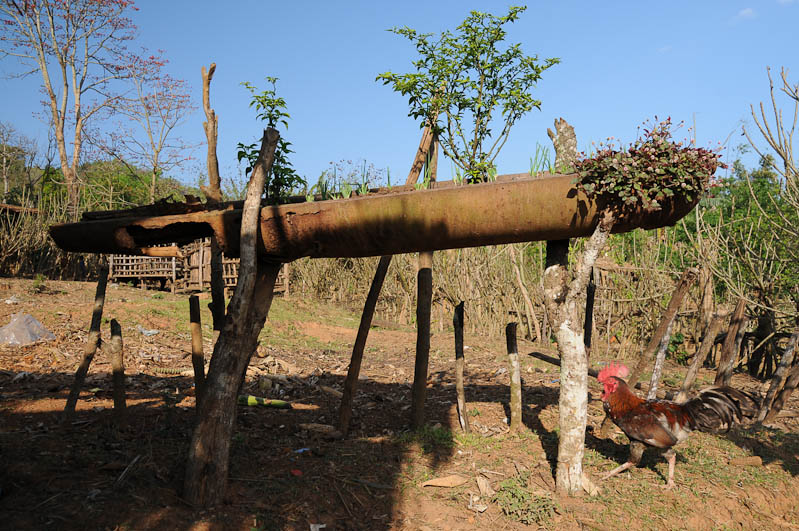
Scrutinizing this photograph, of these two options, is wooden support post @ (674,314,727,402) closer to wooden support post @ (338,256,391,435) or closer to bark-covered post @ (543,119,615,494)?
bark-covered post @ (543,119,615,494)

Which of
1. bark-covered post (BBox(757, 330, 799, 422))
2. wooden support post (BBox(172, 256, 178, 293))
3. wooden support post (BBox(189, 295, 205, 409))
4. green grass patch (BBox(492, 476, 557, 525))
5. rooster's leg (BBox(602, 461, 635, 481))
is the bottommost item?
green grass patch (BBox(492, 476, 557, 525))

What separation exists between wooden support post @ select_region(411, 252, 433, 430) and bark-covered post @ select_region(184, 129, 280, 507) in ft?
7.19

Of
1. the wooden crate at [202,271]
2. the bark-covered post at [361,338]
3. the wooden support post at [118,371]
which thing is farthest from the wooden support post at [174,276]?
the bark-covered post at [361,338]

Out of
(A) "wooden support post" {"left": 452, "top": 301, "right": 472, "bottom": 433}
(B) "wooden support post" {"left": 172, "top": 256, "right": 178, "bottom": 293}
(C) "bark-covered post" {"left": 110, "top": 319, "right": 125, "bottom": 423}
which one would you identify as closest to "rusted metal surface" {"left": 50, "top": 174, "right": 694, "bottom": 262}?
(C) "bark-covered post" {"left": 110, "top": 319, "right": 125, "bottom": 423}

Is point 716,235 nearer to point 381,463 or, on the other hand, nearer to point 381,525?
point 381,463

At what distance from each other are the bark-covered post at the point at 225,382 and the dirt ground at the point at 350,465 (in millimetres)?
214

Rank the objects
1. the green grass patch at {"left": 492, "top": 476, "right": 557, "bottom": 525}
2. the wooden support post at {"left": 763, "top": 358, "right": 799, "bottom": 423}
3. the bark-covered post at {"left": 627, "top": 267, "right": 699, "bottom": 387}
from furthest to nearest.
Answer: the wooden support post at {"left": 763, "top": 358, "right": 799, "bottom": 423} < the bark-covered post at {"left": 627, "top": 267, "right": 699, "bottom": 387} < the green grass patch at {"left": 492, "top": 476, "right": 557, "bottom": 525}

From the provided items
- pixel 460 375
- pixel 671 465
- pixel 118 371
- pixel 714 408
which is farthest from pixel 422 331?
pixel 118 371

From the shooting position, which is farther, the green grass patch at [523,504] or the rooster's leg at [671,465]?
the rooster's leg at [671,465]

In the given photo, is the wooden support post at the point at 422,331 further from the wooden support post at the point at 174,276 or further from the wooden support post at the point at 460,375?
the wooden support post at the point at 174,276

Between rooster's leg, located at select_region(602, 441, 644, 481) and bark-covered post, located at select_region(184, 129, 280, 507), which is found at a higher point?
bark-covered post, located at select_region(184, 129, 280, 507)

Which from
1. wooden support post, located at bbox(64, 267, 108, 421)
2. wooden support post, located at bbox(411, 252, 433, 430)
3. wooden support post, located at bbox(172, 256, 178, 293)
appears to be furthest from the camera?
wooden support post, located at bbox(172, 256, 178, 293)

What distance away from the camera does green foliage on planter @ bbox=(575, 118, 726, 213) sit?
12.3ft

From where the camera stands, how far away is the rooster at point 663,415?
4.72 m
